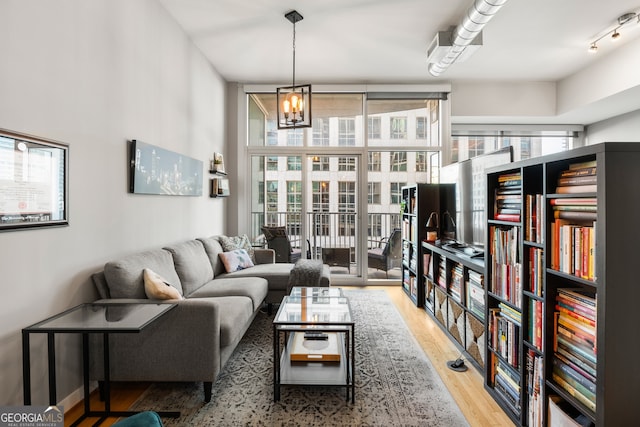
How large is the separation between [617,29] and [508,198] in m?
3.07

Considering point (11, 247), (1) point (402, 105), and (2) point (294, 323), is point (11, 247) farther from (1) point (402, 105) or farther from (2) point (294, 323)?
(1) point (402, 105)

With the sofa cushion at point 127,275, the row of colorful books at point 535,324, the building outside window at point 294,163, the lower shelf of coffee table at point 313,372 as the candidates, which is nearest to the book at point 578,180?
the row of colorful books at point 535,324

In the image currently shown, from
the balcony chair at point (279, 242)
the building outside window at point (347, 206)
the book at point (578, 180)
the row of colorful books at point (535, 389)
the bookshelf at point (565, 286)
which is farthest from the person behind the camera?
the building outside window at point (347, 206)

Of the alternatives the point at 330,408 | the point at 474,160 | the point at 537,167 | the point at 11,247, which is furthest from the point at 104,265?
the point at 474,160

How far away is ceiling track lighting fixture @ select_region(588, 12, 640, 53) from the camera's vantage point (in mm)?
3336

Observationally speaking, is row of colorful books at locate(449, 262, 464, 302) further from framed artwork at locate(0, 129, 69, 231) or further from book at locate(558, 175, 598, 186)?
framed artwork at locate(0, 129, 69, 231)

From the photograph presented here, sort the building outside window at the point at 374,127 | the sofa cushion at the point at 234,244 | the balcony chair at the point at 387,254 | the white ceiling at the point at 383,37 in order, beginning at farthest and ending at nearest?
the building outside window at the point at 374,127 < the balcony chair at the point at 387,254 < the sofa cushion at the point at 234,244 < the white ceiling at the point at 383,37

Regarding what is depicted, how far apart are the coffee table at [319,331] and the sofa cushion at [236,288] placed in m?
0.47

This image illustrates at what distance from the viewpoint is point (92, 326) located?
1678mm

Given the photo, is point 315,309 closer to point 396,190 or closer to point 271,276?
point 271,276

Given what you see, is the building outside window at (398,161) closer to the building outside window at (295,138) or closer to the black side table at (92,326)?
the building outside window at (295,138)

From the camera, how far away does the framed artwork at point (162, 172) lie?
2.76 m

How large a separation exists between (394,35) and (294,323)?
3.25 meters

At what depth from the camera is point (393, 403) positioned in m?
2.16
